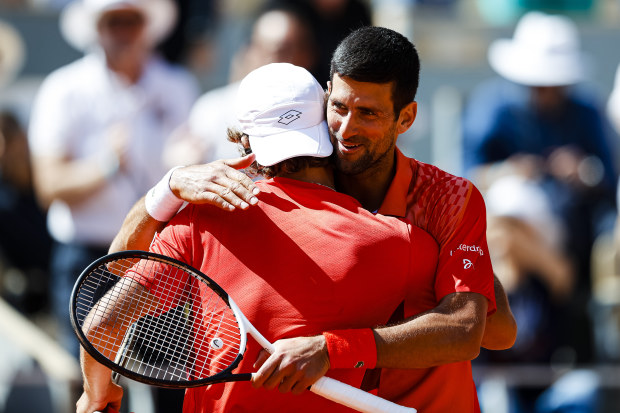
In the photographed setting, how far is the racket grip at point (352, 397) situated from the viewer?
120 inches

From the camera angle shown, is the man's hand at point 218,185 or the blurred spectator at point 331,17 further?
the blurred spectator at point 331,17

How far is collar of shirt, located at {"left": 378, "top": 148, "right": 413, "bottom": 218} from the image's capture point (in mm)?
3285

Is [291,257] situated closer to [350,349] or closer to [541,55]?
[350,349]

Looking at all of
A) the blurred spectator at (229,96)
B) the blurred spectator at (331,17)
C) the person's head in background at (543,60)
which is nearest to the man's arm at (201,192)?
the blurred spectator at (229,96)

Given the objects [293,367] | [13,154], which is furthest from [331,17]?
[293,367]

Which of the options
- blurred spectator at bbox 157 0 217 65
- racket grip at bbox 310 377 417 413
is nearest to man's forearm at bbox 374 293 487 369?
racket grip at bbox 310 377 417 413

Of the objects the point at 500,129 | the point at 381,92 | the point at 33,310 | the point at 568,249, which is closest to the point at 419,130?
the point at 500,129

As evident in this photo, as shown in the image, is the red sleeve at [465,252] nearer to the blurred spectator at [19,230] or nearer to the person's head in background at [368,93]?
the person's head in background at [368,93]

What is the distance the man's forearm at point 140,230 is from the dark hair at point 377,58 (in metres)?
0.75

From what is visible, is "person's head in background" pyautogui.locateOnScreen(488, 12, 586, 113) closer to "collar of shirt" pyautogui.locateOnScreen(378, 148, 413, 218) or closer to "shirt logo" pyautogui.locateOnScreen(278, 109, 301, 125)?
"collar of shirt" pyautogui.locateOnScreen(378, 148, 413, 218)

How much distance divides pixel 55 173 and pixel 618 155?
4.15m

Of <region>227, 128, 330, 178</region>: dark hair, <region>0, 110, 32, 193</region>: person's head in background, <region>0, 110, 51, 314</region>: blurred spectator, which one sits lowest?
<region>0, 110, 51, 314</region>: blurred spectator

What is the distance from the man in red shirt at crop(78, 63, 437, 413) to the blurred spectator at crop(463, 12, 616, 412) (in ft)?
11.0

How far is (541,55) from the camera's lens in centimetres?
724
